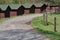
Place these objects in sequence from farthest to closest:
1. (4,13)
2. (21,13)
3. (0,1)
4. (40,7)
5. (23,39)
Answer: (0,1), (40,7), (21,13), (4,13), (23,39)

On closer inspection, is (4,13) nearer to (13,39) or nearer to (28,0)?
(28,0)

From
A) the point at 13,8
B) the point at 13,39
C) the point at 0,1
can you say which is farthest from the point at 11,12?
the point at 13,39

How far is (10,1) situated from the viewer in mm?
46812

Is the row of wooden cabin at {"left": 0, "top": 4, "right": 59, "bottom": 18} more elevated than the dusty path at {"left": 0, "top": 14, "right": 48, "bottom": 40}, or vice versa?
the dusty path at {"left": 0, "top": 14, "right": 48, "bottom": 40}

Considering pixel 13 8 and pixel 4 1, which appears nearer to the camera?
pixel 13 8

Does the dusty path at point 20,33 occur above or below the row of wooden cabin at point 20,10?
above

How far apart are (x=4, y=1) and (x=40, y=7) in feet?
29.2

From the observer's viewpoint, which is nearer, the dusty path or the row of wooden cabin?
the dusty path

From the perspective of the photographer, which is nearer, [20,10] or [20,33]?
[20,33]

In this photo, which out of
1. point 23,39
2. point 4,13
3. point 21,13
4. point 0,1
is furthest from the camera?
point 0,1

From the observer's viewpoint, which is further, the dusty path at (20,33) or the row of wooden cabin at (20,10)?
the row of wooden cabin at (20,10)

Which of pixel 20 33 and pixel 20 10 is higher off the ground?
pixel 20 33

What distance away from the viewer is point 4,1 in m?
45.7

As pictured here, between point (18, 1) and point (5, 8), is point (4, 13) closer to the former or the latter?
point (5, 8)
